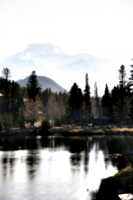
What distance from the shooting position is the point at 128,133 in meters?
92.8

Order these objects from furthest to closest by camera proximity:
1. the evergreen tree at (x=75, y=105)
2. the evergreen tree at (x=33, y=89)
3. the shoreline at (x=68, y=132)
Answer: the evergreen tree at (x=33, y=89)
the evergreen tree at (x=75, y=105)
the shoreline at (x=68, y=132)

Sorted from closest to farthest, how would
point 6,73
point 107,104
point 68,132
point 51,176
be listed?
1. point 51,176
2. point 68,132
3. point 6,73
4. point 107,104

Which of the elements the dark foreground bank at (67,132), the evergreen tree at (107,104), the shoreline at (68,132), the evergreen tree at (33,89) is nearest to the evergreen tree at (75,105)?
the evergreen tree at (107,104)

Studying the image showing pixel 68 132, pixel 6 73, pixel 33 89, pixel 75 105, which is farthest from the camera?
pixel 33 89

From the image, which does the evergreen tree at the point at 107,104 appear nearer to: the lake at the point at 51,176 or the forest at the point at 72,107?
the forest at the point at 72,107

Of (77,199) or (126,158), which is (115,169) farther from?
(77,199)

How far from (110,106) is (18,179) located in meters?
88.4

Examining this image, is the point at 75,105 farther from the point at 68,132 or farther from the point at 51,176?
the point at 51,176

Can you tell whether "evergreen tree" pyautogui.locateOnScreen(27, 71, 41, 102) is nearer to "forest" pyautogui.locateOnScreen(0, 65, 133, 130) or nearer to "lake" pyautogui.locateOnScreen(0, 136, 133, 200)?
"forest" pyautogui.locateOnScreen(0, 65, 133, 130)

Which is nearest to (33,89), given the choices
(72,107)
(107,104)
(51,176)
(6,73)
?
(6,73)

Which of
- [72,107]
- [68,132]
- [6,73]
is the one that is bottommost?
[68,132]

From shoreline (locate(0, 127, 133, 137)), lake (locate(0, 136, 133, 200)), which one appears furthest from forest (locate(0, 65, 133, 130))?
lake (locate(0, 136, 133, 200))

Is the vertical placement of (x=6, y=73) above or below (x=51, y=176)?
above

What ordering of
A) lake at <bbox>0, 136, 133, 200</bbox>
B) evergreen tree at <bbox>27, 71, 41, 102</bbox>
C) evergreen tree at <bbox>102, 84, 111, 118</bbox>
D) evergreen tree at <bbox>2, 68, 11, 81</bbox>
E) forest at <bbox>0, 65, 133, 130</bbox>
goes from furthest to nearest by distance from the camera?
evergreen tree at <bbox>102, 84, 111, 118</bbox>
evergreen tree at <bbox>27, 71, 41, 102</bbox>
evergreen tree at <bbox>2, 68, 11, 81</bbox>
forest at <bbox>0, 65, 133, 130</bbox>
lake at <bbox>0, 136, 133, 200</bbox>
